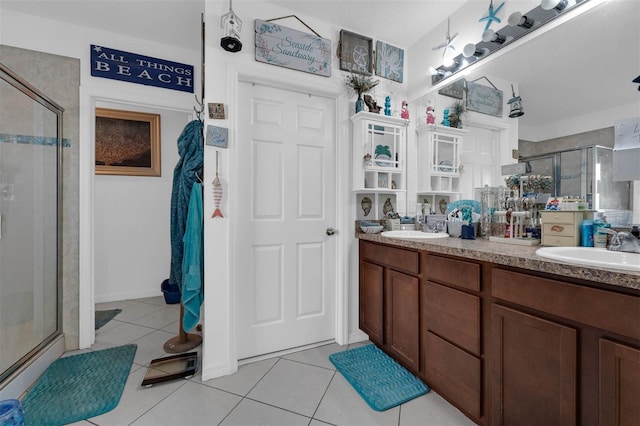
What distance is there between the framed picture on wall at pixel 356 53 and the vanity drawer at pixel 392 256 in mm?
1474

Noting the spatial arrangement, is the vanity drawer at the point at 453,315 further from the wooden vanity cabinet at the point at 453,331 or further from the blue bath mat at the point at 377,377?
the blue bath mat at the point at 377,377

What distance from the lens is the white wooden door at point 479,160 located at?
6.08ft

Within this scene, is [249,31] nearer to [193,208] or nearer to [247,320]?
[193,208]

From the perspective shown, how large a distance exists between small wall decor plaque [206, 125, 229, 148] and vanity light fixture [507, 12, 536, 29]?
1.88 metres

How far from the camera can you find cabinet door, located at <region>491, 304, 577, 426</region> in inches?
37.7

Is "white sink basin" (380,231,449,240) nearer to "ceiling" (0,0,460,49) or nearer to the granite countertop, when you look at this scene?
the granite countertop

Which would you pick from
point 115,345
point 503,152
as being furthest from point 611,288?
point 115,345

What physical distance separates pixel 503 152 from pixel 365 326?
5.36 ft

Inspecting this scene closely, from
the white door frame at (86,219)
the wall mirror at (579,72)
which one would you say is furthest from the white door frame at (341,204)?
the white door frame at (86,219)

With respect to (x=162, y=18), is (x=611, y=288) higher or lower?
lower

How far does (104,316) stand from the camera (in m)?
2.83

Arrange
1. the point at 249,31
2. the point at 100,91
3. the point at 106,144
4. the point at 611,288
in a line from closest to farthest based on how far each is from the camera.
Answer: the point at 611,288, the point at 249,31, the point at 100,91, the point at 106,144

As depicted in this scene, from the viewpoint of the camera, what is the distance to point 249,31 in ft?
6.42

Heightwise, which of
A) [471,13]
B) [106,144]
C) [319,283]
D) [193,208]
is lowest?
[319,283]
